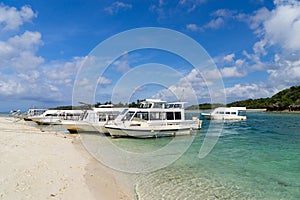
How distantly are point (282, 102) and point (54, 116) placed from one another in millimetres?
121643

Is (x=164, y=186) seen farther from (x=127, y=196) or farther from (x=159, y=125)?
(x=159, y=125)

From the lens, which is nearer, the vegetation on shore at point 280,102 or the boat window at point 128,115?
the boat window at point 128,115

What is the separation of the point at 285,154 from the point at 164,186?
1301cm

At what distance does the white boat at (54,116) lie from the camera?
45.2 m

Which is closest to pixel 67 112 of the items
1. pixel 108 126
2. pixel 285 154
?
pixel 108 126

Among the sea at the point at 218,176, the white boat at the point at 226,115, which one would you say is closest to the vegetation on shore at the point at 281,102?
the white boat at the point at 226,115

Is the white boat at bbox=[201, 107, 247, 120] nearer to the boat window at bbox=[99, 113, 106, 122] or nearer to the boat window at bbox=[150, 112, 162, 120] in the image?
the boat window at bbox=[150, 112, 162, 120]

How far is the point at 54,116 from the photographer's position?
50.5 metres

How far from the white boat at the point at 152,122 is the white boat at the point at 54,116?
1992cm

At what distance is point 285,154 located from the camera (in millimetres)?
19078

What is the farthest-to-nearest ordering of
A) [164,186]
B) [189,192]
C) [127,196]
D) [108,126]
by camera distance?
[108,126] → [164,186] → [189,192] → [127,196]

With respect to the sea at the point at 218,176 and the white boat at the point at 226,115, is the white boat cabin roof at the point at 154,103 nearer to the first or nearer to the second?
the sea at the point at 218,176

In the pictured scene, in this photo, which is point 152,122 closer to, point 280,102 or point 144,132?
point 144,132

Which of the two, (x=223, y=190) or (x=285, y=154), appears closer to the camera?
(x=223, y=190)
